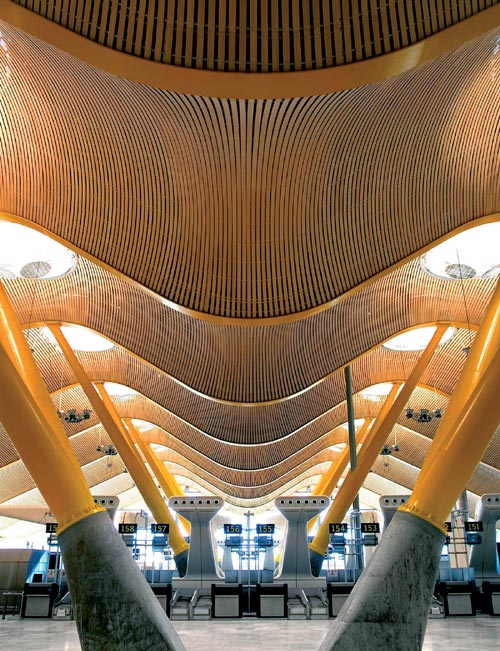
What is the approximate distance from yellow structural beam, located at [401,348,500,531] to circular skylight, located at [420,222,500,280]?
9836 millimetres

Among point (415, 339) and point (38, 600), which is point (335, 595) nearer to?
point (38, 600)

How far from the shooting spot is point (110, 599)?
8555 millimetres

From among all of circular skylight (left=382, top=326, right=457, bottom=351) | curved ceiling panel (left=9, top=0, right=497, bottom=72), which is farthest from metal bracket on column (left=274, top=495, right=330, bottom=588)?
curved ceiling panel (left=9, top=0, right=497, bottom=72)


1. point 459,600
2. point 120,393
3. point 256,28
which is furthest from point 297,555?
point 256,28

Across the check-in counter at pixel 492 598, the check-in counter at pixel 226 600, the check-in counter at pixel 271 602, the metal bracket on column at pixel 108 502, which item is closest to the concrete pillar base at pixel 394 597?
the check-in counter at pixel 271 602

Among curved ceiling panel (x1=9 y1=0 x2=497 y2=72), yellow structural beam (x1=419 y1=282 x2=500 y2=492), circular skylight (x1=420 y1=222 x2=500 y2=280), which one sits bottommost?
yellow structural beam (x1=419 y1=282 x2=500 y2=492)

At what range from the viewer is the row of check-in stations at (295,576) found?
1714 centimetres

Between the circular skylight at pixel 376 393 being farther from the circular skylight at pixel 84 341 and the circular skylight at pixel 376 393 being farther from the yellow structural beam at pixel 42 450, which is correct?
the yellow structural beam at pixel 42 450

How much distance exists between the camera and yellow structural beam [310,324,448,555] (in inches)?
828

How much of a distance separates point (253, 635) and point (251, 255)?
25.0ft

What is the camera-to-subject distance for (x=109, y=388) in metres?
32.6

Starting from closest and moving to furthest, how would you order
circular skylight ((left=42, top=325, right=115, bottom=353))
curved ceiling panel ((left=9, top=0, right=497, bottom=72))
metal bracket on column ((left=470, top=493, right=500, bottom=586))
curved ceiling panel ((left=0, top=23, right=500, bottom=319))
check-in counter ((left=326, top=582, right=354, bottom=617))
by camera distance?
curved ceiling panel ((left=9, top=0, right=497, bottom=72)) < curved ceiling panel ((left=0, top=23, right=500, bottom=319)) < check-in counter ((left=326, top=582, right=354, bottom=617)) < metal bracket on column ((left=470, top=493, right=500, bottom=586)) < circular skylight ((left=42, top=325, right=115, bottom=353))

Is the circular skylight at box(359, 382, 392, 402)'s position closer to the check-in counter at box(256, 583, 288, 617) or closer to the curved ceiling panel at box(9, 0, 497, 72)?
the check-in counter at box(256, 583, 288, 617)

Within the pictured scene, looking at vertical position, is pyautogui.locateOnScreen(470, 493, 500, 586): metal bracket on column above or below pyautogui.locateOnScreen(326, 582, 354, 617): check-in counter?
above
